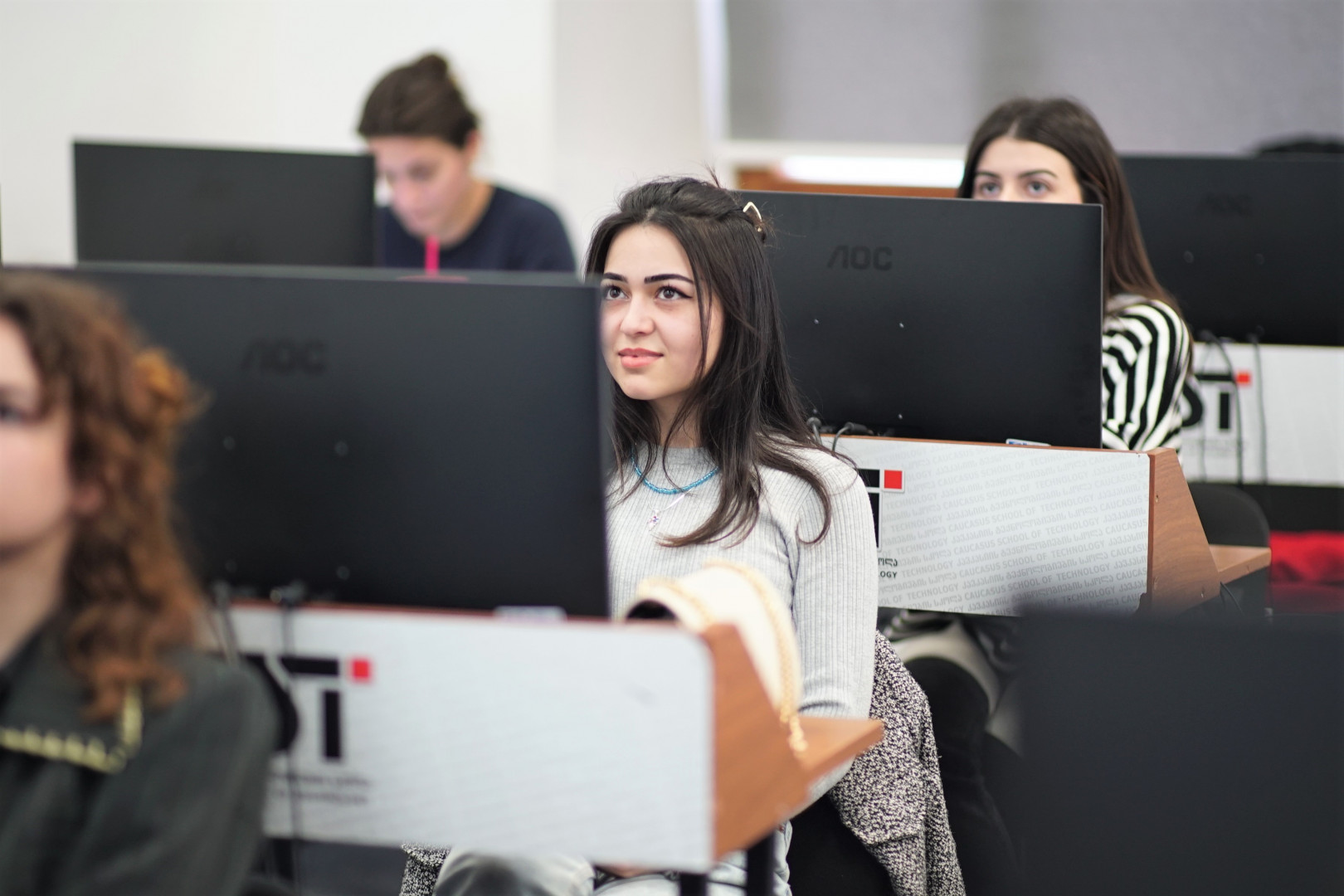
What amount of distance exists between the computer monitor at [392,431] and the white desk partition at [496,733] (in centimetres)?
6

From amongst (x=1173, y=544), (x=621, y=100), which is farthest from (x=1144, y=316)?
(x=621, y=100)

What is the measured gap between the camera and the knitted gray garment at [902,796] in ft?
4.69

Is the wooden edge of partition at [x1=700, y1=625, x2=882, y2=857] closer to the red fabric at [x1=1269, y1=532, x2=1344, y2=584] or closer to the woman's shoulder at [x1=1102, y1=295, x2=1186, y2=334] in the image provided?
the woman's shoulder at [x1=1102, y1=295, x2=1186, y2=334]

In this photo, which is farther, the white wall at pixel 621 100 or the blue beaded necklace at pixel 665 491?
the white wall at pixel 621 100

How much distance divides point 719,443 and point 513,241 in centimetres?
167

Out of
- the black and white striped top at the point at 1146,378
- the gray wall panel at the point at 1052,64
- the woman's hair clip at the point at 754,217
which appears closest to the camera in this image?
the woman's hair clip at the point at 754,217

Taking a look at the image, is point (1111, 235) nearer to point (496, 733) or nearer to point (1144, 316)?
point (1144, 316)

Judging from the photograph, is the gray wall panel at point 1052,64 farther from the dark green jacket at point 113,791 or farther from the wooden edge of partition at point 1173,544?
the dark green jacket at point 113,791

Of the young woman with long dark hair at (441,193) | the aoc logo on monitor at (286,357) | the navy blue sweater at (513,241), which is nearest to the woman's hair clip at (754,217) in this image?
the aoc logo on monitor at (286,357)

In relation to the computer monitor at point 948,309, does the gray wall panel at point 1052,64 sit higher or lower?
higher

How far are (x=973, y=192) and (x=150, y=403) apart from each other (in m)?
1.59

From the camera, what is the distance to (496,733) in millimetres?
993

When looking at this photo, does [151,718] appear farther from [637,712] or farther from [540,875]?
[540,875]

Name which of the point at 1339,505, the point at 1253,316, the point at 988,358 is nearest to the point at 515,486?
the point at 988,358
